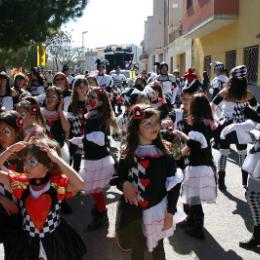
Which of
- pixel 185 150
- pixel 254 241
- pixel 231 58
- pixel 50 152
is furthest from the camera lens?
pixel 231 58

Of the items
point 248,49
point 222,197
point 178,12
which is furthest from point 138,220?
point 178,12

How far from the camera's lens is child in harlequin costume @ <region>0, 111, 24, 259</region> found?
3.08 metres

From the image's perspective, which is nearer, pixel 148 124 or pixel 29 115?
pixel 148 124

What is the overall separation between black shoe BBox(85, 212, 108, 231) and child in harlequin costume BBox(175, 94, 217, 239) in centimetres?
101

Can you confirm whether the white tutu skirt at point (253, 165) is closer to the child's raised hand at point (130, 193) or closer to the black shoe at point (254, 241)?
the black shoe at point (254, 241)

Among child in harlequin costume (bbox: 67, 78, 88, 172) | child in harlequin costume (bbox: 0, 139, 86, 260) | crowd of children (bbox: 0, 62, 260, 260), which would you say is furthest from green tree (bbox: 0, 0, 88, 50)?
child in harlequin costume (bbox: 0, 139, 86, 260)

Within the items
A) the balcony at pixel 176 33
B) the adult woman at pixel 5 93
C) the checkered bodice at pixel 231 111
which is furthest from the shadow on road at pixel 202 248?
the balcony at pixel 176 33

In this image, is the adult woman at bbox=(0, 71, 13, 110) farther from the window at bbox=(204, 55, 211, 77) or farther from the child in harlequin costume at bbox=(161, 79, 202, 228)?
the window at bbox=(204, 55, 211, 77)

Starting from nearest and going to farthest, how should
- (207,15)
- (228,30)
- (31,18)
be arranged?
(31,18) < (207,15) < (228,30)

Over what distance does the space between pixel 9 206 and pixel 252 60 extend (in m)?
15.8

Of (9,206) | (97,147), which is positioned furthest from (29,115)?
(9,206)

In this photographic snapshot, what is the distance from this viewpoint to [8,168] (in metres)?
3.50

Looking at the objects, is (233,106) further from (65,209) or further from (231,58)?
(231,58)

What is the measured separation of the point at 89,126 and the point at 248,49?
14.4 metres
